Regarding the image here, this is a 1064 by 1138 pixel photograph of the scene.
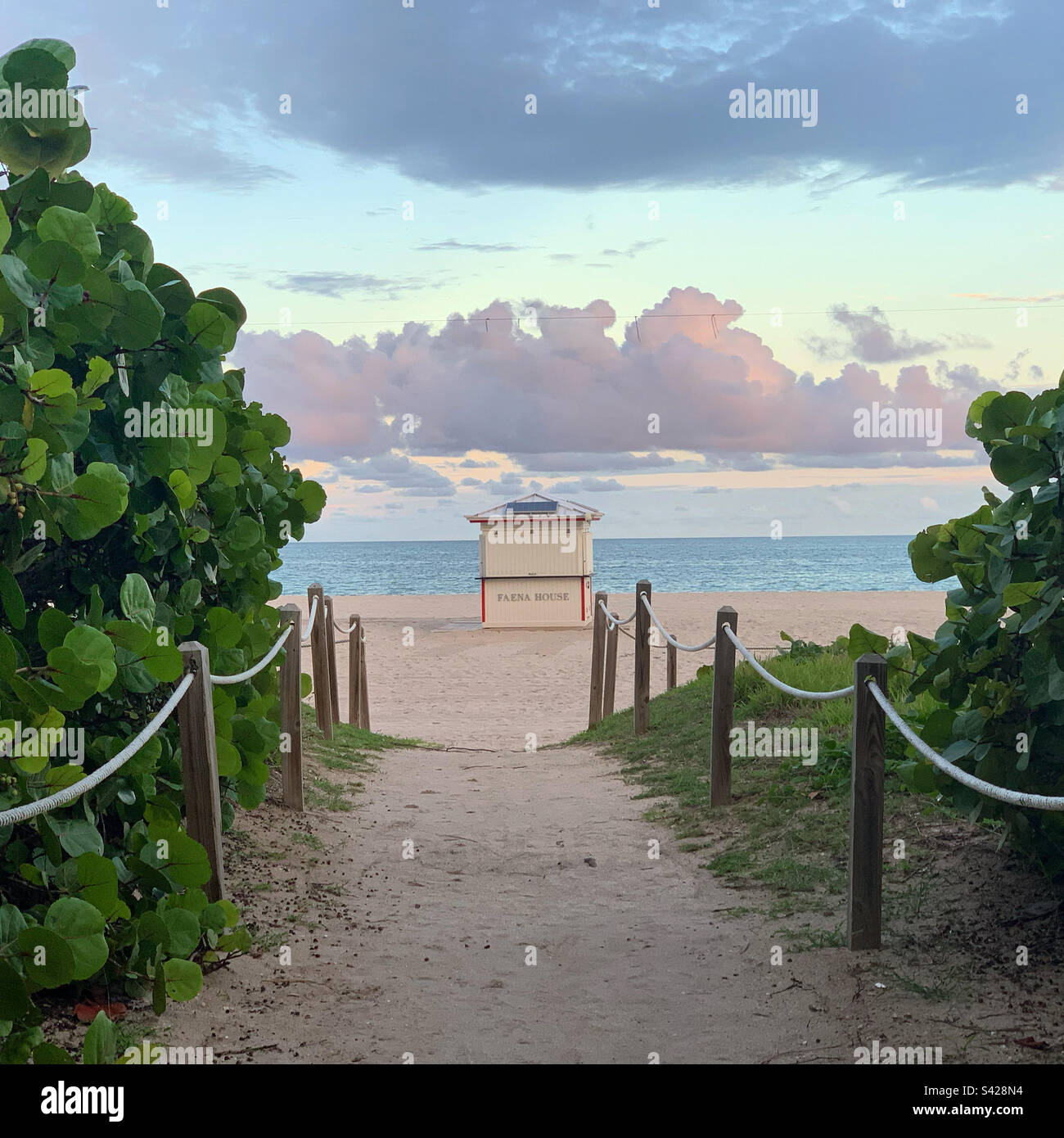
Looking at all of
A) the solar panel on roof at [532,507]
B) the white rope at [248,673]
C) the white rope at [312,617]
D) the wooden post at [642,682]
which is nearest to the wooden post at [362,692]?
the white rope at [312,617]

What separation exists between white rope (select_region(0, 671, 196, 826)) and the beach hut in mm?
20553

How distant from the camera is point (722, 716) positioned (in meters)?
6.39

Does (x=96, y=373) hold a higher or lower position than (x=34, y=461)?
higher

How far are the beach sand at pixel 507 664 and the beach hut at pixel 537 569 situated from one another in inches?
22.7

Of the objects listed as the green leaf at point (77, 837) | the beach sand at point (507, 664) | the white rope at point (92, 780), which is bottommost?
the beach sand at point (507, 664)

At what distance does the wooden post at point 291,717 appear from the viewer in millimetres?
6305

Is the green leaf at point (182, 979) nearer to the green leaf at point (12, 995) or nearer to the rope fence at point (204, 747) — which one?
the rope fence at point (204, 747)

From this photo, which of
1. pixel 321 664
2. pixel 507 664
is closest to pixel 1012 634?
pixel 321 664

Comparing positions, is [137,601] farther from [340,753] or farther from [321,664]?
[340,753]

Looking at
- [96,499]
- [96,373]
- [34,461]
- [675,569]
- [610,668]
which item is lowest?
[675,569]

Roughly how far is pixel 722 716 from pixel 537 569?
17974 millimetres
